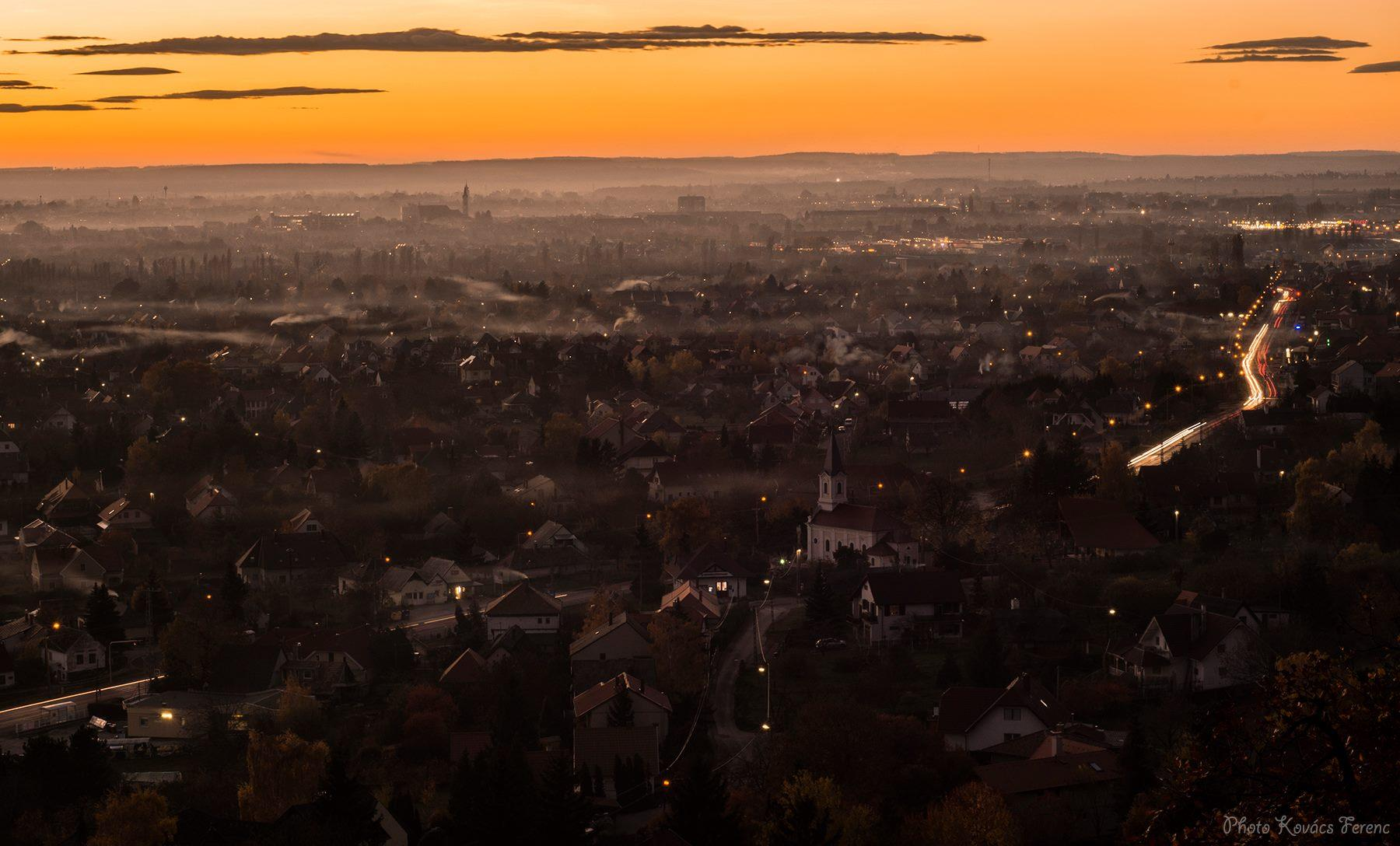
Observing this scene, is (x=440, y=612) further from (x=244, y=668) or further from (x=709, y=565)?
(x=244, y=668)

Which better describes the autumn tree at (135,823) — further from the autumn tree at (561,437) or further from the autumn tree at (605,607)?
the autumn tree at (561,437)

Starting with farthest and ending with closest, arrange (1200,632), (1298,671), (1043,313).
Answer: (1043,313), (1200,632), (1298,671)

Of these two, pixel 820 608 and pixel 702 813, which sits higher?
pixel 702 813

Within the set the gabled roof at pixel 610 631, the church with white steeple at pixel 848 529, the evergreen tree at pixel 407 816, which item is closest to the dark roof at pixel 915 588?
the church with white steeple at pixel 848 529

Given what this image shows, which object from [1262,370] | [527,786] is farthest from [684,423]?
[527,786]

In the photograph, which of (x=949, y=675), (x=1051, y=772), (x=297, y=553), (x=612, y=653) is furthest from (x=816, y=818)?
(x=297, y=553)

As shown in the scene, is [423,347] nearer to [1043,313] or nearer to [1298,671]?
[1043,313]
